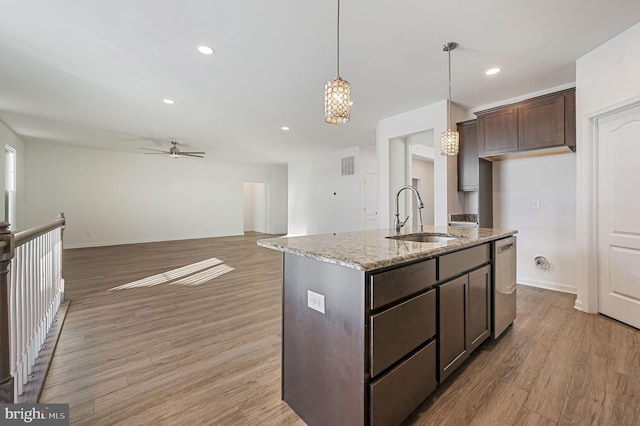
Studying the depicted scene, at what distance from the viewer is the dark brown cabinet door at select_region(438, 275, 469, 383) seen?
5.35ft

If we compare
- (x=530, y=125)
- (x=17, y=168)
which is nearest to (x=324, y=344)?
(x=530, y=125)

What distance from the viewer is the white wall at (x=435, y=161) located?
409 centimetres

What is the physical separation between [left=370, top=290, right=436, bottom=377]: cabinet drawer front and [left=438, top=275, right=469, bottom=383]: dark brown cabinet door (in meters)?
0.11

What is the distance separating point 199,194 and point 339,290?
9171 millimetres

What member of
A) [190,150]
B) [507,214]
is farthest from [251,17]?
[190,150]

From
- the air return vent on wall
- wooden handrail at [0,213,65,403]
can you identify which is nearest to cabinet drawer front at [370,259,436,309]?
wooden handrail at [0,213,65,403]

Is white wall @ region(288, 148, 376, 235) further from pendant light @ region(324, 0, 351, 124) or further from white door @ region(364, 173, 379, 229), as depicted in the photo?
pendant light @ region(324, 0, 351, 124)

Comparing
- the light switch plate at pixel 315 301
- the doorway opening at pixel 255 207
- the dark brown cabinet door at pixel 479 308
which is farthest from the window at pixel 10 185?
the dark brown cabinet door at pixel 479 308

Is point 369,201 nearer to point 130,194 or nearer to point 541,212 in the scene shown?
point 541,212

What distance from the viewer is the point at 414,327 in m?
1.42

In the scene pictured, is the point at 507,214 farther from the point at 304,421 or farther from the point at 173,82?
the point at 173,82

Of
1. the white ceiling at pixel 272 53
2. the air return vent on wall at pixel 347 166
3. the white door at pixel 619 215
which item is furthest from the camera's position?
the air return vent on wall at pixel 347 166

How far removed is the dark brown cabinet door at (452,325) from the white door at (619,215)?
210 centimetres

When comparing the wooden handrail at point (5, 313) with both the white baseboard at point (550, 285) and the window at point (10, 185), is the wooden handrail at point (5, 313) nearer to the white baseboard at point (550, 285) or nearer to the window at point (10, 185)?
the white baseboard at point (550, 285)
